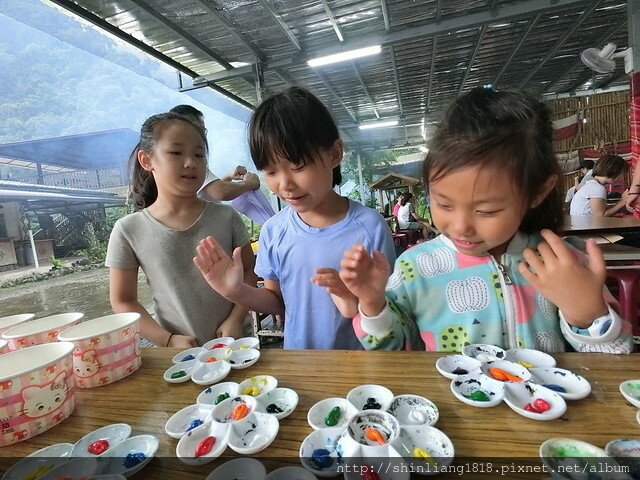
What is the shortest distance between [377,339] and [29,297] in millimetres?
2687

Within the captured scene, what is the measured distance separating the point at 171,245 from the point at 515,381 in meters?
1.23

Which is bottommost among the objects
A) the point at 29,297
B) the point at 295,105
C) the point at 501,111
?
the point at 29,297

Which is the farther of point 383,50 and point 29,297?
point 383,50

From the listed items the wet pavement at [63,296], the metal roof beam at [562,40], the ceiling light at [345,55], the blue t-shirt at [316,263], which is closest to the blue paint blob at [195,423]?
the blue t-shirt at [316,263]

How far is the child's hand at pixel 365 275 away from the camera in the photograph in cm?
83

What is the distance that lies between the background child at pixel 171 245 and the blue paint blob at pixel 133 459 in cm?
79

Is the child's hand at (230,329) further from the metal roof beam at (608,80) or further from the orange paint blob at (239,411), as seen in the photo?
the metal roof beam at (608,80)

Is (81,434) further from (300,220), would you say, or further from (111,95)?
(111,95)

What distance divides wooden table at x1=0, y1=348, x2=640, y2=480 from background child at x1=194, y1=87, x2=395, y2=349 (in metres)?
0.22

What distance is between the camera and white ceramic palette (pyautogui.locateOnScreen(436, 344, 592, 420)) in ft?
1.95

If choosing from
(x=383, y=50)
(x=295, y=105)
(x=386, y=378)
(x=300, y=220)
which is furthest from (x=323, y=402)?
(x=383, y=50)

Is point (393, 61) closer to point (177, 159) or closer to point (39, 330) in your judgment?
point (177, 159)

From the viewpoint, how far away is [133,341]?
35.5 inches

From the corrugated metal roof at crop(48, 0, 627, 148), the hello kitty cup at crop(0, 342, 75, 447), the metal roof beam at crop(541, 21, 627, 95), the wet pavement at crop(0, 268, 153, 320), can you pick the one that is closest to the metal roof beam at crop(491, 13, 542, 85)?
the corrugated metal roof at crop(48, 0, 627, 148)
